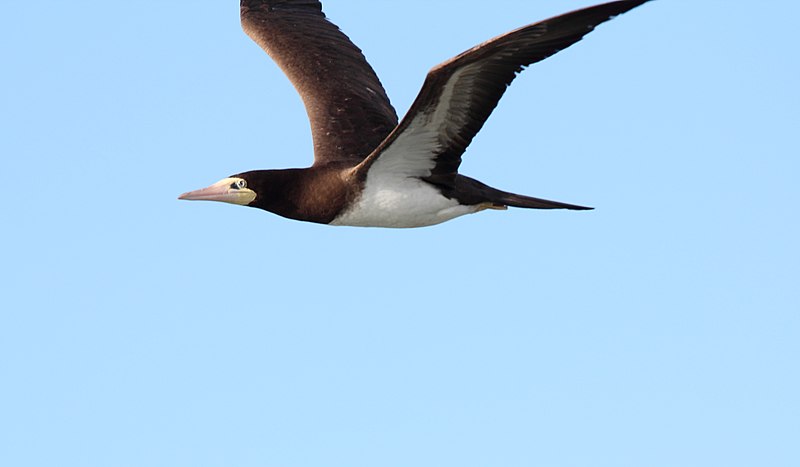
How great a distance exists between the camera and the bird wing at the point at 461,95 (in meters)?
9.58

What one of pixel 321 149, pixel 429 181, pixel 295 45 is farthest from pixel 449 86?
pixel 295 45

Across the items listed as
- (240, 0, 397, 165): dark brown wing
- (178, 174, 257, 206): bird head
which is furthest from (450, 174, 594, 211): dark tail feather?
(178, 174, 257, 206): bird head

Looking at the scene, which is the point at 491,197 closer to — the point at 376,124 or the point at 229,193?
the point at 376,124

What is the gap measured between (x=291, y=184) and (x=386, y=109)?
2.54 metres

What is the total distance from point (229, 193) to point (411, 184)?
175cm

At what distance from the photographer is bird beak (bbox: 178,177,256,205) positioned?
40.2ft

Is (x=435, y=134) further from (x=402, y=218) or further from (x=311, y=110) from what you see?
(x=311, y=110)

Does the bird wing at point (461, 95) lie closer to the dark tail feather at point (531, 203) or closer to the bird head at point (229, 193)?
the dark tail feather at point (531, 203)

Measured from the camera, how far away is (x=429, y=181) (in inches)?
465

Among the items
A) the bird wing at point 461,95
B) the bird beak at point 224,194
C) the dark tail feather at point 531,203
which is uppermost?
the bird wing at point 461,95

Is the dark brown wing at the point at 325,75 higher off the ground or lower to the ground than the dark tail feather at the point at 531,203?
higher

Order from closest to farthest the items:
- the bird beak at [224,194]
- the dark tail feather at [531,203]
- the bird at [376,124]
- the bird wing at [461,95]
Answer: the bird wing at [461,95] < the bird at [376,124] < the dark tail feather at [531,203] < the bird beak at [224,194]

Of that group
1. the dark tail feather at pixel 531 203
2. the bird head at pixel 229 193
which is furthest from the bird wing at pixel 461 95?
the bird head at pixel 229 193

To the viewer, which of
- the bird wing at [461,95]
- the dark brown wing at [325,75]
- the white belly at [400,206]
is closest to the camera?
the bird wing at [461,95]
